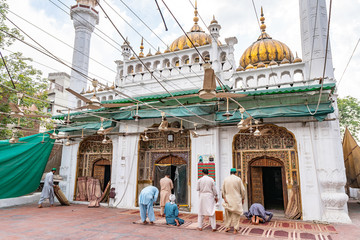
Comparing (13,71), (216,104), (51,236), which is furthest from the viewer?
(13,71)

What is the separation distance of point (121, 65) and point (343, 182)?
10.7 meters

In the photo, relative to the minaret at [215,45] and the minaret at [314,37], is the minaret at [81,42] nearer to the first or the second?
the minaret at [215,45]

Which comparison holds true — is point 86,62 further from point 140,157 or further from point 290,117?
point 290,117

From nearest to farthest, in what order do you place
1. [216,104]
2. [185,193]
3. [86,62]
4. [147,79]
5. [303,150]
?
1. [303,150]
2. [216,104]
3. [185,193]
4. [147,79]
5. [86,62]

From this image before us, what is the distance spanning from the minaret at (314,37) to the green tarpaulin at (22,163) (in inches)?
452

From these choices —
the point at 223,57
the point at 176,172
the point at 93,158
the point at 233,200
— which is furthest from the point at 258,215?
the point at 93,158

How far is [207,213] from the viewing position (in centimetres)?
650

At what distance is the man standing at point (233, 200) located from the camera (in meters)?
6.41

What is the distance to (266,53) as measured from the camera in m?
13.9

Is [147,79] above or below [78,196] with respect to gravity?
above

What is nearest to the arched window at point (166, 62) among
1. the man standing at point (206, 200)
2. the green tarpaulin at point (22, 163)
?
the green tarpaulin at point (22, 163)

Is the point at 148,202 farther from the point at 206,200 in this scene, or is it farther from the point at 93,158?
the point at 93,158

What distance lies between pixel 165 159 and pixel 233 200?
5.22 m

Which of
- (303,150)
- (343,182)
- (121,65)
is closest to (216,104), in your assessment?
(303,150)
